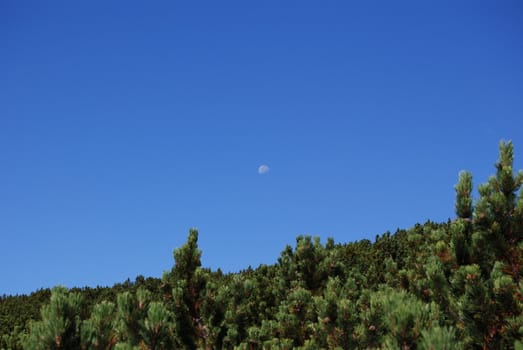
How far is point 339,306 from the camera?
6504mm

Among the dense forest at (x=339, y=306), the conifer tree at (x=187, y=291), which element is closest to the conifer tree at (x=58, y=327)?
the dense forest at (x=339, y=306)

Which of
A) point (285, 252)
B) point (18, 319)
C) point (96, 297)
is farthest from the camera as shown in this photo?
point (96, 297)

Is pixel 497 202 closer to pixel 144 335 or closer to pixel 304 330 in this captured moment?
pixel 304 330

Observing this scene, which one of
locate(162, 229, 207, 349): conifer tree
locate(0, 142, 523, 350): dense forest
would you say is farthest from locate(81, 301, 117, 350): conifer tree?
locate(162, 229, 207, 349): conifer tree

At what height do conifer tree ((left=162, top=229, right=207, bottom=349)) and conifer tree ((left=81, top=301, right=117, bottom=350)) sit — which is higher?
conifer tree ((left=162, top=229, right=207, bottom=349))

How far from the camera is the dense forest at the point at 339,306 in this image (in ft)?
15.1

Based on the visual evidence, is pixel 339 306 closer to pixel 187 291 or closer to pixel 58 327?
pixel 187 291

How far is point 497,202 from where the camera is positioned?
6754 mm

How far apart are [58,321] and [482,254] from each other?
17.8 ft

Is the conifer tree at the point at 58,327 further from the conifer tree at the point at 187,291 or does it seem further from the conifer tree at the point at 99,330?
the conifer tree at the point at 187,291

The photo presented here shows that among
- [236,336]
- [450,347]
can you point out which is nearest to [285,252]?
[236,336]

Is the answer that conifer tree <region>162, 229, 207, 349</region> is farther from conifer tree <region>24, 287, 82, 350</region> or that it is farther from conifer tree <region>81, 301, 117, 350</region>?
conifer tree <region>24, 287, 82, 350</region>

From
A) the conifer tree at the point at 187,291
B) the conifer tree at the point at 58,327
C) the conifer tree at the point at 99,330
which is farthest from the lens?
the conifer tree at the point at 187,291

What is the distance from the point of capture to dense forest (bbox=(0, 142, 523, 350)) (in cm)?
461
